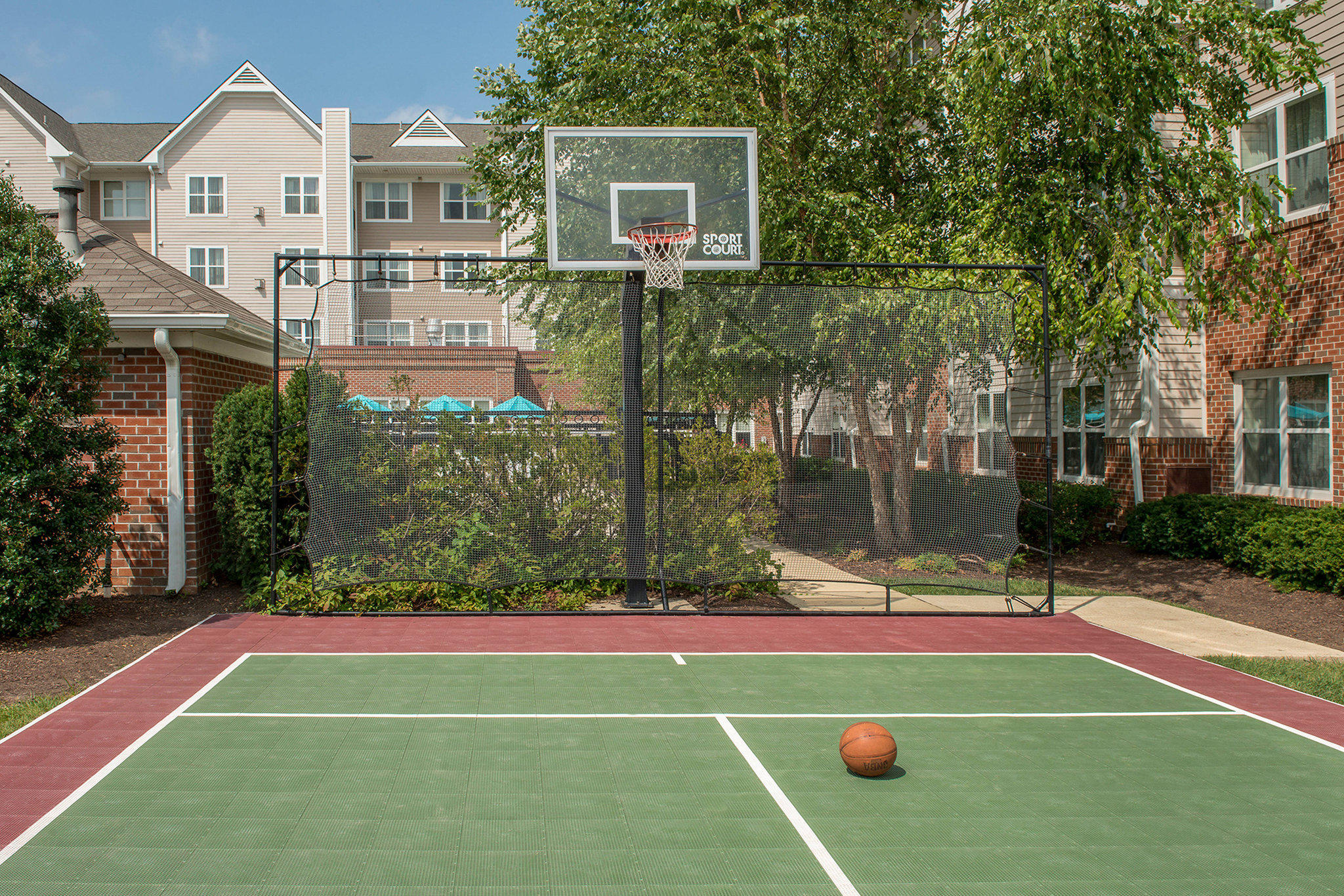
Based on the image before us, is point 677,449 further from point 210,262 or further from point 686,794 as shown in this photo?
point 210,262

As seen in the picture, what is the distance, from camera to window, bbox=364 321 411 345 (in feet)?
29.8

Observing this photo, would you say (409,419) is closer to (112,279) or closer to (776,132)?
(112,279)

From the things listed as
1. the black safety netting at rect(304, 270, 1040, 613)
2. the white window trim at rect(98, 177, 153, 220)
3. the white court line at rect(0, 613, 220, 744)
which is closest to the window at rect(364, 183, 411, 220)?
the white window trim at rect(98, 177, 153, 220)

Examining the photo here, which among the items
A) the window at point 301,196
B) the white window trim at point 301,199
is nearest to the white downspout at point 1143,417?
the white window trim at point 301,199

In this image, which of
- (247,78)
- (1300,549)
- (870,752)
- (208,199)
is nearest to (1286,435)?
(1300,549)

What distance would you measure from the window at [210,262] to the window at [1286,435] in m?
29.6

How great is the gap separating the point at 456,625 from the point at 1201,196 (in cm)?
1010

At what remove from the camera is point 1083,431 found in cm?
1639

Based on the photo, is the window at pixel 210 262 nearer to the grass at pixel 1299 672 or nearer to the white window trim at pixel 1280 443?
the white window trim at pixel 1280 443

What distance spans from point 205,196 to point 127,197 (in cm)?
314

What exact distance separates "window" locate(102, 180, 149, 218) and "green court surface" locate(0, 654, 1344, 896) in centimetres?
2996

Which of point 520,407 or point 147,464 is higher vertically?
point 520,407

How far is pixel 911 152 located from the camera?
1318 cm

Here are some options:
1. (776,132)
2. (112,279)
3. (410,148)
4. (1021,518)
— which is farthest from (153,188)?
(1021,518)
